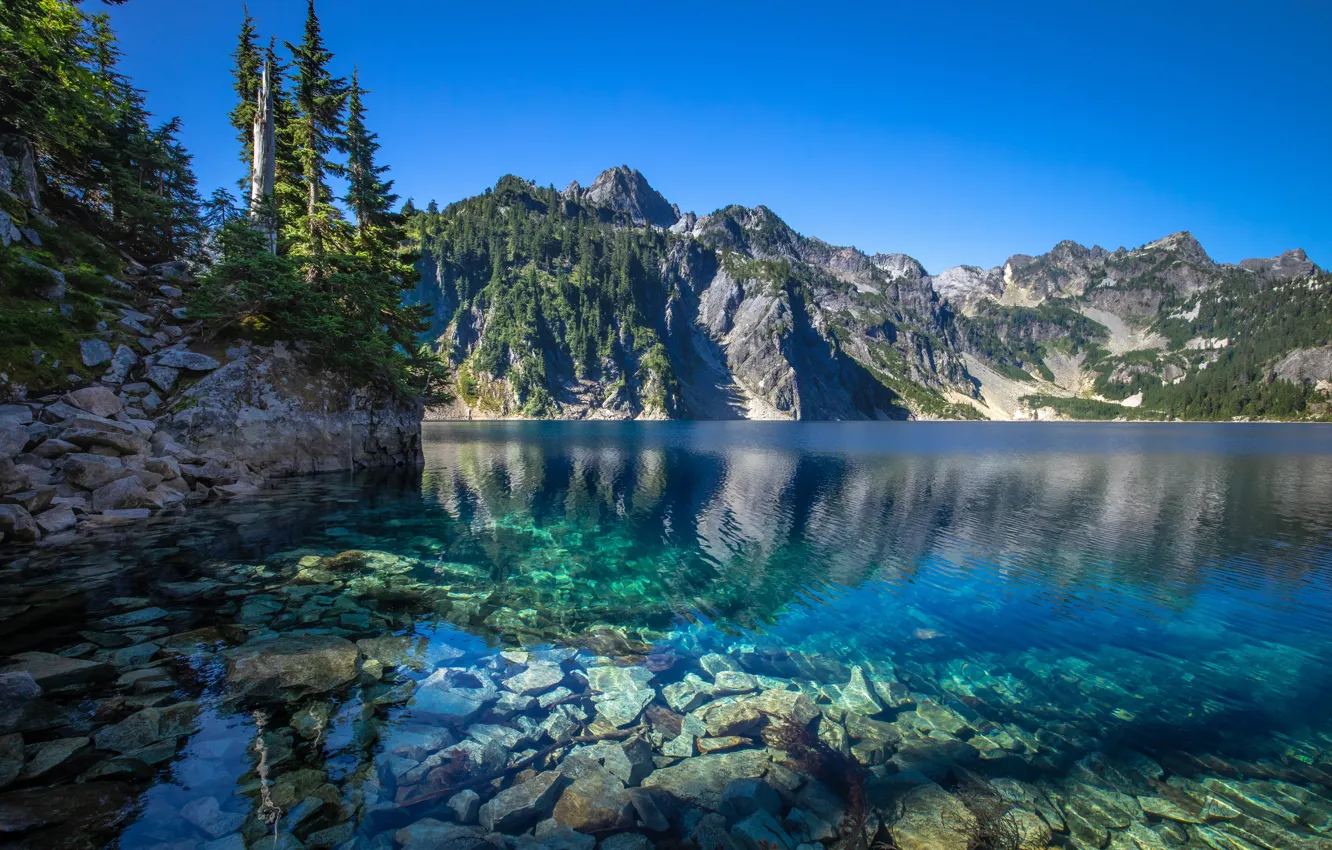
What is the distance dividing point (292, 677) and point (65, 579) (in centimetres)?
1064

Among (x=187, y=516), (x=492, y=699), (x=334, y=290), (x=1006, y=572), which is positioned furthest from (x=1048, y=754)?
(x=334, y=290)

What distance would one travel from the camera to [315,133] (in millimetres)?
41594

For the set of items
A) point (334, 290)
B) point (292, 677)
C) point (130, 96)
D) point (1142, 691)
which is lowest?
point (1142, 691)

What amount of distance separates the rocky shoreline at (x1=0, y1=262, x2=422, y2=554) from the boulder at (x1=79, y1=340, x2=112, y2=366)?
5 centimetres

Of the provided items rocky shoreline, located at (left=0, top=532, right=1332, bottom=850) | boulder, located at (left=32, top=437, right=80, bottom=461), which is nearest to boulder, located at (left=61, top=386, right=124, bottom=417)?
boulder, located at (left=32, top=437, right=80, bottom=461)

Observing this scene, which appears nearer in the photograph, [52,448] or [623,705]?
[623,705]

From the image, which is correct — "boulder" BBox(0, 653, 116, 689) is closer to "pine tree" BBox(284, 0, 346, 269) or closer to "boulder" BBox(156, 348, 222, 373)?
"boulder" BBox(156, 348, 222, 373)

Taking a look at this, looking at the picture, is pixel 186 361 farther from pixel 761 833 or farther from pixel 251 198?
pixel 761 833

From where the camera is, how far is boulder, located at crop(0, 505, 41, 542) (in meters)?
17.6

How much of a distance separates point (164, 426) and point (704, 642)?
104ft

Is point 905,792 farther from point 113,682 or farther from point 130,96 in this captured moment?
point 130,96

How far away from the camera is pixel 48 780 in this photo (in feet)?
25.1

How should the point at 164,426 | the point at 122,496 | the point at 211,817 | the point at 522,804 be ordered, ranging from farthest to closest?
1. the point at 164,426
2. the point at 122,496
3. the point at 522,804
4. the point at 211,817

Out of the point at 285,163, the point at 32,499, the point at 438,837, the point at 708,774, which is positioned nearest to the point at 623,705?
the point at 708,774
